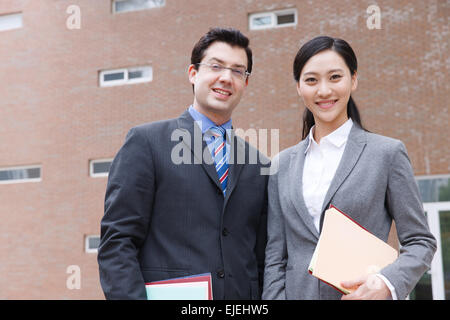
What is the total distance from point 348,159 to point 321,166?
149mm

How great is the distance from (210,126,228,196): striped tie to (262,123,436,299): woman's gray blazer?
11.3 inches

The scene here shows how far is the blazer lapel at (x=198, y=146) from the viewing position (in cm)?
221

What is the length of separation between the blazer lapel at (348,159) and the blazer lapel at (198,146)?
0.50 metres

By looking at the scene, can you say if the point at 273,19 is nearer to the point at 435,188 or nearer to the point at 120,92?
the point at 120,92

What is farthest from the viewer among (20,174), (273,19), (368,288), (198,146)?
(20,174)

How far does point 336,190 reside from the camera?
199 centimetres

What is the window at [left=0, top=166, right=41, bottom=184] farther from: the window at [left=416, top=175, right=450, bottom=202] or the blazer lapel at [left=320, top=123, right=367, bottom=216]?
the blazer lapel at [left=320, top=123, right=367, bottom=216]

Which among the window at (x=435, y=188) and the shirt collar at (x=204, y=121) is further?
the window at (x=435, y=188)

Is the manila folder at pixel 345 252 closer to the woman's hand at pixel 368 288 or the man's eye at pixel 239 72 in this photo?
the woman's hand at pixel 368 288

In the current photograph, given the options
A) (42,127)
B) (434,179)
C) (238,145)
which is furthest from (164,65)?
(238,145)

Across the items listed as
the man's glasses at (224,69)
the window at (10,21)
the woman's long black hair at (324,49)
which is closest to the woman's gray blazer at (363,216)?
the woman's long black hair at (324,49)

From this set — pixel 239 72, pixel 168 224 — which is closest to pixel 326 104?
pixel 239 72
